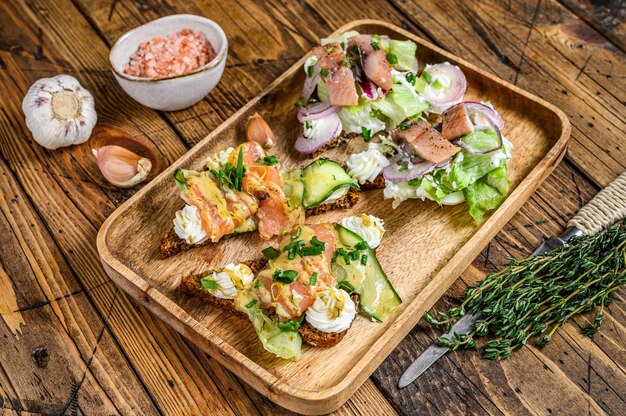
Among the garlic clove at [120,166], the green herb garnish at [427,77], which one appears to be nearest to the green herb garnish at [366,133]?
the green herb garnish at [427,77]

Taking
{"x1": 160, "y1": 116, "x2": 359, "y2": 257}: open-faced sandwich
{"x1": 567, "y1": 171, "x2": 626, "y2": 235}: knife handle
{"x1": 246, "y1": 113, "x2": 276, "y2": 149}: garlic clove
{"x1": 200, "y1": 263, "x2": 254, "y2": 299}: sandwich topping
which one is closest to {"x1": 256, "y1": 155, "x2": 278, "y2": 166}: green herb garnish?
{"x1": 160, "y1": 116, "x2": 359, "y2": 257}: open-faced sandwich

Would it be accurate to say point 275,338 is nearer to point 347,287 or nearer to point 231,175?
point 347,287

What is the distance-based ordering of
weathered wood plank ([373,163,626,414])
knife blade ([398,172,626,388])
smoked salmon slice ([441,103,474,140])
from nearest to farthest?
weathered wood plank ([373,163,626,414]), knife blade ([398,172,626,388]), smoked salmon slice ([441,103,474,140])

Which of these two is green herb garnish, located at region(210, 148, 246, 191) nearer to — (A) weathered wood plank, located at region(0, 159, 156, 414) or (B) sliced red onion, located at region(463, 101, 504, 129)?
(A) weathered wood plank, located at region(0, 159, 156, 414)

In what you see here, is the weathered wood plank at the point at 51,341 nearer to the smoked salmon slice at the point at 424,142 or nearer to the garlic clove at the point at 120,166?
the garlic clove at the point at 120,166

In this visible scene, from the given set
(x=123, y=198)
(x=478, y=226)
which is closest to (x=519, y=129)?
(x=478, y=226)

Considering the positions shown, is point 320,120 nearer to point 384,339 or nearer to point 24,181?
point 384,339

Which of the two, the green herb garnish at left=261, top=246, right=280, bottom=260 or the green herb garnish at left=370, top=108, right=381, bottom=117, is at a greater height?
the green herb garnish at left=370, top=108, right=381, bottom=117
